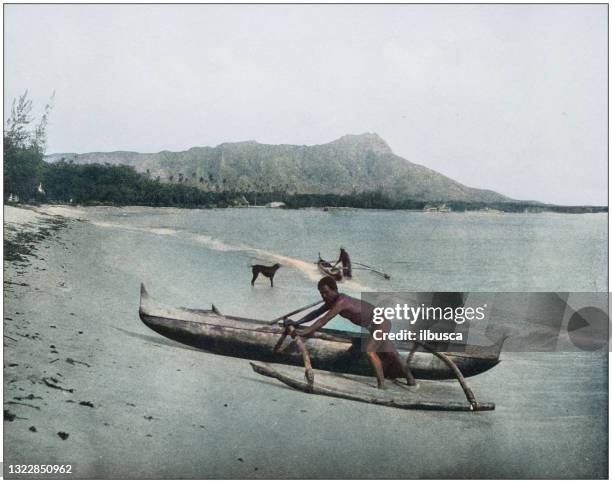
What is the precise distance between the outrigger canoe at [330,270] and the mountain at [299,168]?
0.58 meters

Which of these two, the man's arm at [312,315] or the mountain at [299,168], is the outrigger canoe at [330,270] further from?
the mountain at [299,168]

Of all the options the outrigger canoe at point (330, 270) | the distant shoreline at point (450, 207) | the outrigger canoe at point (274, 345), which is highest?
the distant shoreline at point (450, 207)

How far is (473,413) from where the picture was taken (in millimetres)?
4246

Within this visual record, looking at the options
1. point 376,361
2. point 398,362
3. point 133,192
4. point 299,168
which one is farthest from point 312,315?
point 133,192

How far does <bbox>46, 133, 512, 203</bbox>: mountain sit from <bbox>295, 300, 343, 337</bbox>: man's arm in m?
0.88

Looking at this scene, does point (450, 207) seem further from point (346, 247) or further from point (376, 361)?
point (376, 361)

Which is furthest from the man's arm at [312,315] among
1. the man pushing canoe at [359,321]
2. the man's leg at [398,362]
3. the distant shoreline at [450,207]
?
the distant shoreline at [450,207]

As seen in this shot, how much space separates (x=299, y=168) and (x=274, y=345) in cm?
130

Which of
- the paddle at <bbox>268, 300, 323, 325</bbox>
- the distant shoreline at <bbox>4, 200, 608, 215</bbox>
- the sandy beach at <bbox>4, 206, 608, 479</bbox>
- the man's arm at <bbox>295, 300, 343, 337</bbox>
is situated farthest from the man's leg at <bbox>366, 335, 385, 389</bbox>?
the distant shoreline at <bbox>4, 200, 608, 215</bbox>

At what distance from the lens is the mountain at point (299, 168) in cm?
446

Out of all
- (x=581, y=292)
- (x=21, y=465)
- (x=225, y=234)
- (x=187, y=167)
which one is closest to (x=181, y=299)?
(x=225, y=234)

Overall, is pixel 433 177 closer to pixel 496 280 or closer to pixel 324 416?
pixel 496 280

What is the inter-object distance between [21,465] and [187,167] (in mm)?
2341

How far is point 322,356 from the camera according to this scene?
4.23 meters
